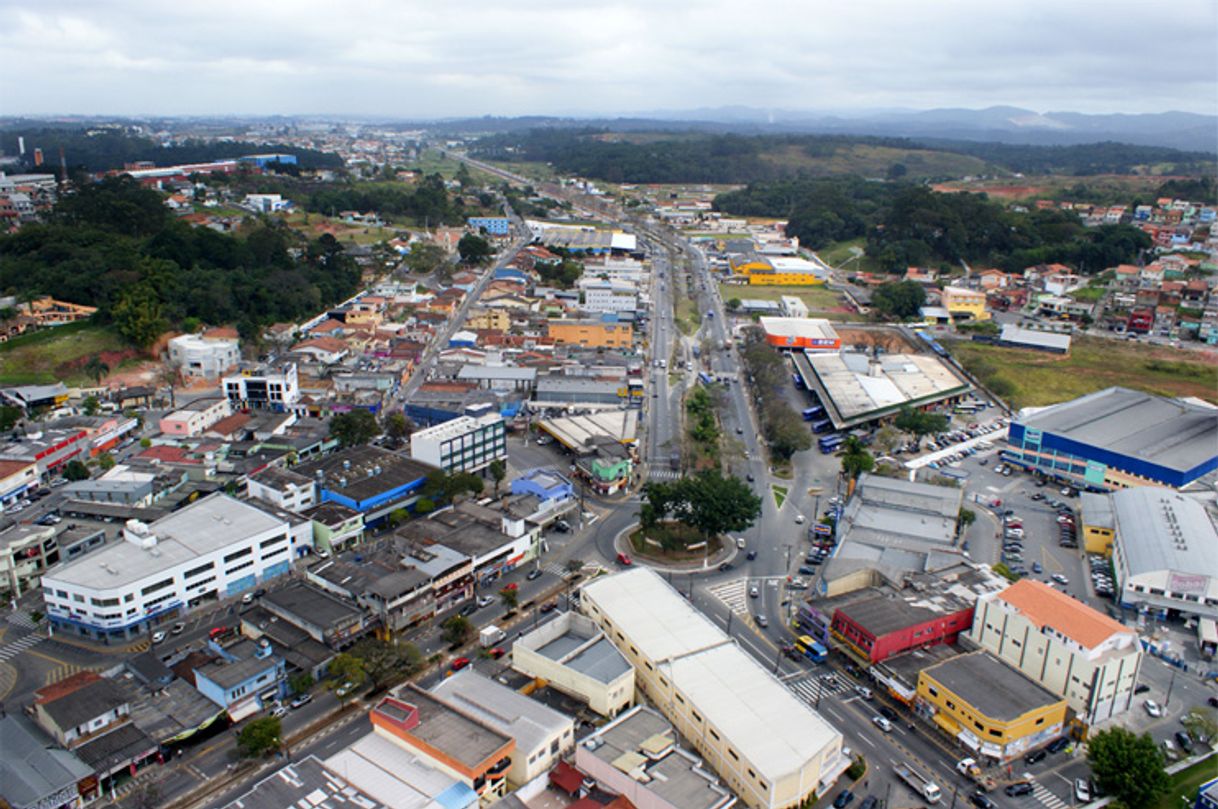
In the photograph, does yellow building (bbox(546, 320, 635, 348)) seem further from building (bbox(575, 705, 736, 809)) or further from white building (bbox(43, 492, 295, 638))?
building (bbox(575, 705, 736, 809))

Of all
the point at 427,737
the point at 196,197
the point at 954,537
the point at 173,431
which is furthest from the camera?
the point at 196,197

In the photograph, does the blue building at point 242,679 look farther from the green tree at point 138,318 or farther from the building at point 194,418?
the green tree at point 138,318

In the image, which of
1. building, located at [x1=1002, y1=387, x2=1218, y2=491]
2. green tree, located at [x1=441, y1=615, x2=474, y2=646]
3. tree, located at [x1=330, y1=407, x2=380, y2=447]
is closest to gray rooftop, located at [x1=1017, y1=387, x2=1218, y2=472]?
building, located at [x1=1002, y1=387, x2=1218, y2=491]

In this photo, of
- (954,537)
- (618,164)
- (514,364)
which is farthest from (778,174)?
(954,537)

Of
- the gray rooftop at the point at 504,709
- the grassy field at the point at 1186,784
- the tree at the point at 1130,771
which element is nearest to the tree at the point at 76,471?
the gray rooftop at the point at 504,709

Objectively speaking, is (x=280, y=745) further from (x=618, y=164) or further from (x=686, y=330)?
(x=618, y=164)

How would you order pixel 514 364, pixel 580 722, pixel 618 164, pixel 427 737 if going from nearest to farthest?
1. pixel 427 737
2. pixel 580 722
3. pixel 514 364
4. pixel 618 164

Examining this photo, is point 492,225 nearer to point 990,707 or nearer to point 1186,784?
point 990,707
